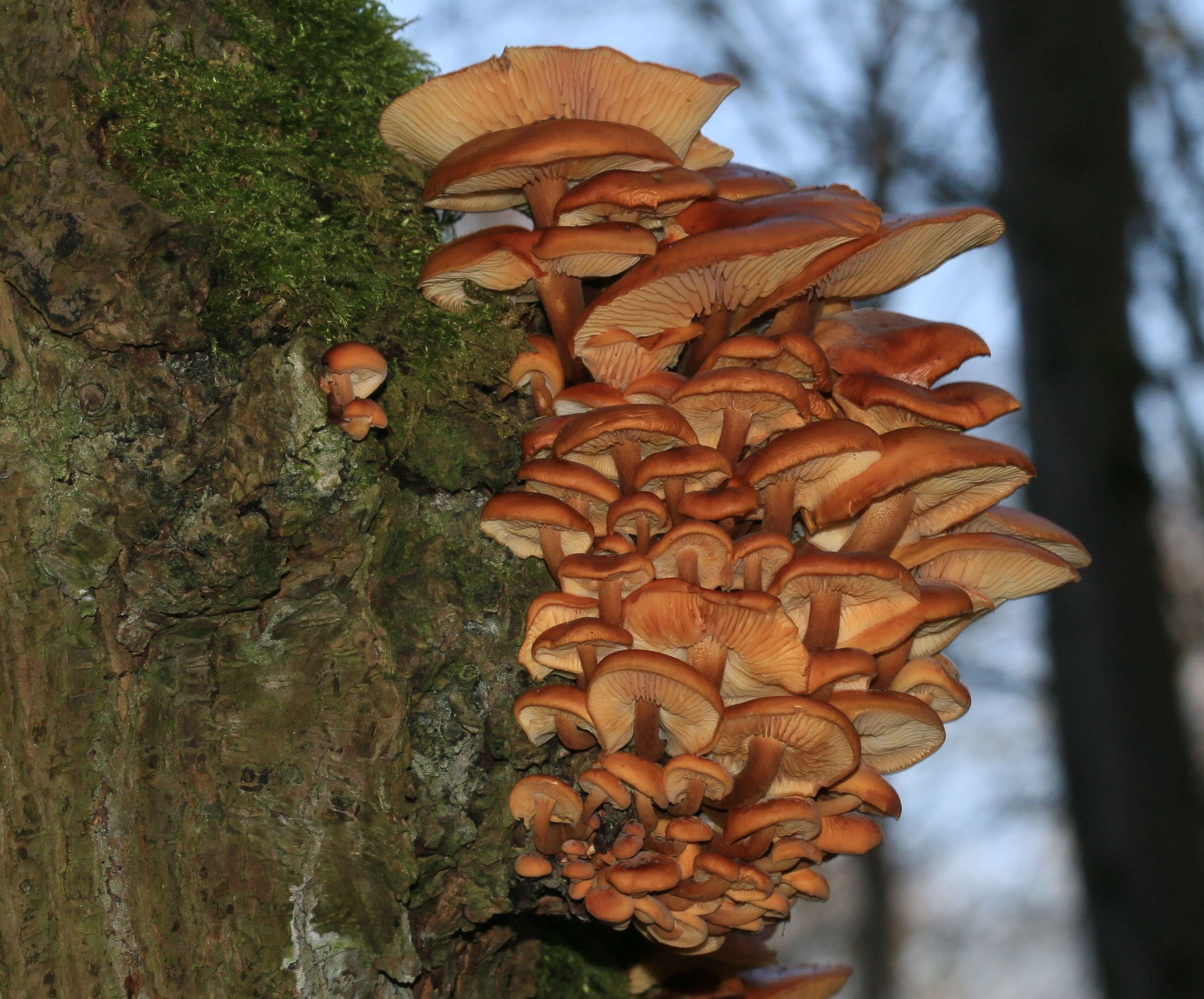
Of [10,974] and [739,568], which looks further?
[739,568]

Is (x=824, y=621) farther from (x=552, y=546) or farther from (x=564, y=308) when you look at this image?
(x=564, y=308)

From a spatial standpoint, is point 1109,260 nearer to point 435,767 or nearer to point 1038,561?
point 1038,561

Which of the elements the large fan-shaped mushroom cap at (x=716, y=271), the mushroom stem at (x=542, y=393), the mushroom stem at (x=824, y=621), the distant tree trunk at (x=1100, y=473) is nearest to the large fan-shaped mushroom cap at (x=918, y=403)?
the large fan-shaped mushroom cap at (x=716, y=271)

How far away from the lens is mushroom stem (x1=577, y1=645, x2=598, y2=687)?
2354 mm

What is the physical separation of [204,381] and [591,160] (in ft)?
3.72

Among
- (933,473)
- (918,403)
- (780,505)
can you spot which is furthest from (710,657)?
(918,403)

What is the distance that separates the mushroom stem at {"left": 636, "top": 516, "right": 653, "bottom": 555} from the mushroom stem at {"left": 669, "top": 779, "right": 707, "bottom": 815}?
59 cm

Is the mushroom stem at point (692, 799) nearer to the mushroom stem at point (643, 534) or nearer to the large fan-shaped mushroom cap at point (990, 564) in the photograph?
the mushroom stem at point (643, 534)

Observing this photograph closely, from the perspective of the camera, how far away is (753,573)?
2338 millimetres

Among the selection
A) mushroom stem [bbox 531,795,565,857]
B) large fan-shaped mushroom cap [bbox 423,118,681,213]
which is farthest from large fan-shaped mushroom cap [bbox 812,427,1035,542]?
mushroom stem [bbox 531,795,565,857]

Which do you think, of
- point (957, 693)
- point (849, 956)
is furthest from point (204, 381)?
point (849, 956)

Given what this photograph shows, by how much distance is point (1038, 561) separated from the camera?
2.57 metres

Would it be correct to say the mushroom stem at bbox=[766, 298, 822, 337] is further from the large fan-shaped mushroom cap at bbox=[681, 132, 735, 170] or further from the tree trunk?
the tree trunk

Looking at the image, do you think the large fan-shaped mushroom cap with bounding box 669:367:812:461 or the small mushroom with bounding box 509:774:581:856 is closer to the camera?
the large fan-shaped mushroom cap with bounding box 669:367:812:461
